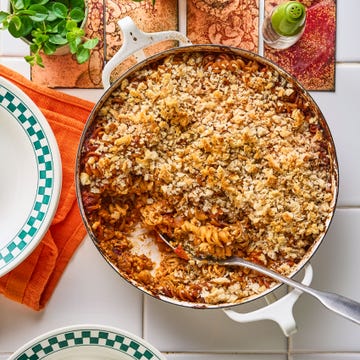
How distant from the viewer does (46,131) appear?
3.30ft

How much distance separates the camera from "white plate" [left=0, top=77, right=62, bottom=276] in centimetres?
100

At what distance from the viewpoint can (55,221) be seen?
3.52ft

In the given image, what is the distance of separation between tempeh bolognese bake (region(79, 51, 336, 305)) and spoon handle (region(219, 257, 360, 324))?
25 mm

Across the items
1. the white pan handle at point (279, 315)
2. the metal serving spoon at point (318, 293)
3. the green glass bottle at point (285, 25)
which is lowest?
the white pan handle at point (279, 315)

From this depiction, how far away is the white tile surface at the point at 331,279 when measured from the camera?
1111 mm

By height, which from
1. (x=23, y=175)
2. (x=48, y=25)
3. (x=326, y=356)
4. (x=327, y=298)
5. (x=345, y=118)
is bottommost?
(x=326, y=356)

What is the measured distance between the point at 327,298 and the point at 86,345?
36 centimetres

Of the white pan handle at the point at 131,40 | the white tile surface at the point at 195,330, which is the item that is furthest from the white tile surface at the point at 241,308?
the white pan handle at the point at 131,40

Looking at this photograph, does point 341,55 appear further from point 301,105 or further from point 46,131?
point 46,131

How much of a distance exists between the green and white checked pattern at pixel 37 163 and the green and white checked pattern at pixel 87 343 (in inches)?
5.3

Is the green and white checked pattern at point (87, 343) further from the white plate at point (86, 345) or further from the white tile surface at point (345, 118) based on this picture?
the white tile surface at point (345, 118)

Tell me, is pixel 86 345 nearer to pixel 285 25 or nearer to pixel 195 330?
pixel 195 330

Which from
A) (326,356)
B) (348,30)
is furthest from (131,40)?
(326,356)

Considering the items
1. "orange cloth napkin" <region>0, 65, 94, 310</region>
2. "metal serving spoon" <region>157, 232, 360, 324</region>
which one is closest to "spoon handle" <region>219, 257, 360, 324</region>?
"metal serving spoon" <region>157, 232, 360, 324</region>
